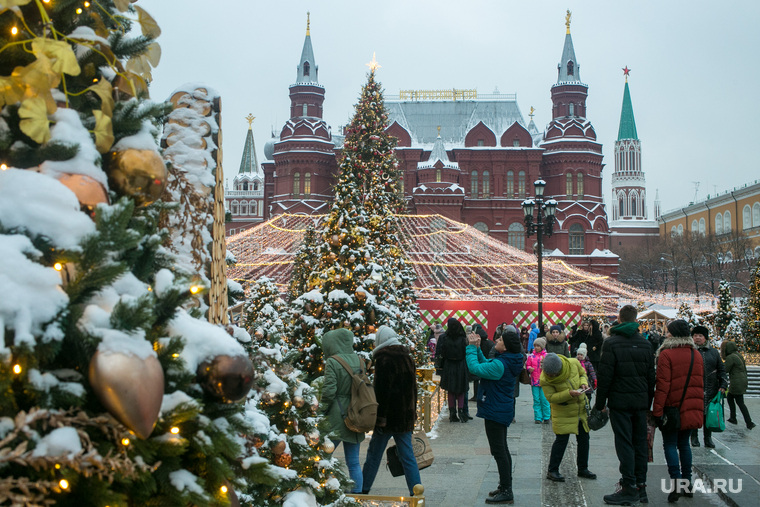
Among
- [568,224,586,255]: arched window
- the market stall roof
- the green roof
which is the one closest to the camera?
the market stall roof

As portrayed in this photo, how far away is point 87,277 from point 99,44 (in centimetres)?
74

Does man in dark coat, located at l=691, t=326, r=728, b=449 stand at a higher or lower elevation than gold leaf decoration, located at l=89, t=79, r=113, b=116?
lower

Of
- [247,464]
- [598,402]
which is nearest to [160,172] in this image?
[247,464]

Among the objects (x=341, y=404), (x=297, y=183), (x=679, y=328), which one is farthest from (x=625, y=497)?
(x=297, y=183)

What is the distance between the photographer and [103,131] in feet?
5.55

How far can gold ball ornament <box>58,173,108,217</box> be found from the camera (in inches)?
62.5

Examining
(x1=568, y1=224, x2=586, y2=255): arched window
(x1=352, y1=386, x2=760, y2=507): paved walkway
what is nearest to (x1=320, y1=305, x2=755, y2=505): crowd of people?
(x1=352, y1=386, x2=760, y2=507): paved walkway

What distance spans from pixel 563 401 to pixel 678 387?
3.60 feet

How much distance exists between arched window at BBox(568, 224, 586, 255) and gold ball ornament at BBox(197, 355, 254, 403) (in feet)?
181

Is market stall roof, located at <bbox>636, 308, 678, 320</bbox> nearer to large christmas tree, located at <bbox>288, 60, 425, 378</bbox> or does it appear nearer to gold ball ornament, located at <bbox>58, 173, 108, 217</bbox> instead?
large christmas tree, located at <bbox>288, 60, 425, 378</bbox>

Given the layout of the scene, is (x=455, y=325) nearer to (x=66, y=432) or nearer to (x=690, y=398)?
(x=690, y=398)

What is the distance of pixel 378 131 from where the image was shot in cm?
2288

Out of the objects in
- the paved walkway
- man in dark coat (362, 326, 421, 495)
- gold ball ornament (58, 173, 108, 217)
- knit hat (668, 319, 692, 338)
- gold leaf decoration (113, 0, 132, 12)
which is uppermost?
gold leaf decoration (113, 0, 132, 12)

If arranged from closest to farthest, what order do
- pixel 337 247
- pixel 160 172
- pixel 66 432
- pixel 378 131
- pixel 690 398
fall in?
pixel 66 432 < pixel 160 172 < pixel 690 398 < pixel 337 247 < pixel 378 131
